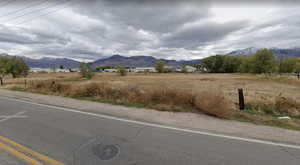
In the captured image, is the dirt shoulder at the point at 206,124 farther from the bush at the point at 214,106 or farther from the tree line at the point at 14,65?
the tree line at the point at 14,65

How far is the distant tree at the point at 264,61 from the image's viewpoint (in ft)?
178

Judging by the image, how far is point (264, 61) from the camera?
55.7m

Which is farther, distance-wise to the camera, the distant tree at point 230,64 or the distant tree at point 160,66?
the distant tree at point 160,66

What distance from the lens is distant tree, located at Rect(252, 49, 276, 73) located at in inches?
2135

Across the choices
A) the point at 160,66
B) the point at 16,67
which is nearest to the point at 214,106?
the point at 16,67

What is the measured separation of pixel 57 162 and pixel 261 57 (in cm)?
7162

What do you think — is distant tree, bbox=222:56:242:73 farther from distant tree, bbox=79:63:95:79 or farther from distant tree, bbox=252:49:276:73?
distant tree, bbox=79:63:95:79

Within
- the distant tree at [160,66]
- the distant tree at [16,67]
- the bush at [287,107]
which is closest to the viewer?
the bush at [287,107]

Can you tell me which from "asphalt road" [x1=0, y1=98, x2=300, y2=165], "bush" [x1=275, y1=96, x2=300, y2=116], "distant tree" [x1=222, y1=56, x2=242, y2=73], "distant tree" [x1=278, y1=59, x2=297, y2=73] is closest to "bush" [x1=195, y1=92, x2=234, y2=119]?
"asphalt road" [x1=0, y1=98, x2=300, y2=165]

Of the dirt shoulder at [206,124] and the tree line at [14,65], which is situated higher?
the tree line at [14,65]

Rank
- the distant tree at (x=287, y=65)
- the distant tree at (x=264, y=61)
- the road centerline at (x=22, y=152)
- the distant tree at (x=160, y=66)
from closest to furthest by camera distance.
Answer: the road centerline at (x=22, y=152) → the distant tree at (x=264, y=61) → the distant tree at (x=287, y=65) → the distant tree at (x=160, y=66)

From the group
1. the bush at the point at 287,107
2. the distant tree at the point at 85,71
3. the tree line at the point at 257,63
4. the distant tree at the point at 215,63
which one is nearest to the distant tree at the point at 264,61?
the tree line at the point at 257,63

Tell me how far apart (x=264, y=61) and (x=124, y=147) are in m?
71.3

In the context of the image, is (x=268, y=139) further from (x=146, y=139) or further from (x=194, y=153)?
(x=146, y=139)
